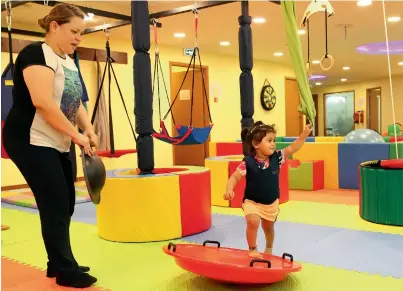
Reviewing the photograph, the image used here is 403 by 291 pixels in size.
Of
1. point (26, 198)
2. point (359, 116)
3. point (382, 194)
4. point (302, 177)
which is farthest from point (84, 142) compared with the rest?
point (359, 116)

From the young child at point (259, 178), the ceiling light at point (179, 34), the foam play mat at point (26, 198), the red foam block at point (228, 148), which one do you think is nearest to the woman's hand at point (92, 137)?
the young child at point (259, 178)

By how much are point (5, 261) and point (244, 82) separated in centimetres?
283

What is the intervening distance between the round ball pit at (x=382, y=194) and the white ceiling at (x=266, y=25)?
99.5 inches

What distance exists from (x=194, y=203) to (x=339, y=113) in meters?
17.6

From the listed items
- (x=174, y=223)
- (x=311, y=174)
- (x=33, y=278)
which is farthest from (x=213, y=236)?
(x=311, y=174)

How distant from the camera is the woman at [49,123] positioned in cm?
210

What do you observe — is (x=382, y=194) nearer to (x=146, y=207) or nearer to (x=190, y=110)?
(x=146, y=207)

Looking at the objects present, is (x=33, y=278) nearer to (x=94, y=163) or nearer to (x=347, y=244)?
(x=94, y=163)

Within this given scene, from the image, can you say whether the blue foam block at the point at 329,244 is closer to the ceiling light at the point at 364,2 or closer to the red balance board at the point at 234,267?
the red balance board at the point at 234,267

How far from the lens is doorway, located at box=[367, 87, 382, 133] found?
1733 centimetres

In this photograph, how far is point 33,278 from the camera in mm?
2527

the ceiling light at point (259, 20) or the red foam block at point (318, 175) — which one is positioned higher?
the ceiling light at point (259, 20)

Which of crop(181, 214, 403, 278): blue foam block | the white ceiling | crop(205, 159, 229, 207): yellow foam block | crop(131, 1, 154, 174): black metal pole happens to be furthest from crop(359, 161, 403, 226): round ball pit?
the white ceiling

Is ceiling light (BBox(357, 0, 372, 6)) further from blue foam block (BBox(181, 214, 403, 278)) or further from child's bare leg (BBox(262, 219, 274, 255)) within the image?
child's bare leg (BBox(262, 219, 274, 255))
